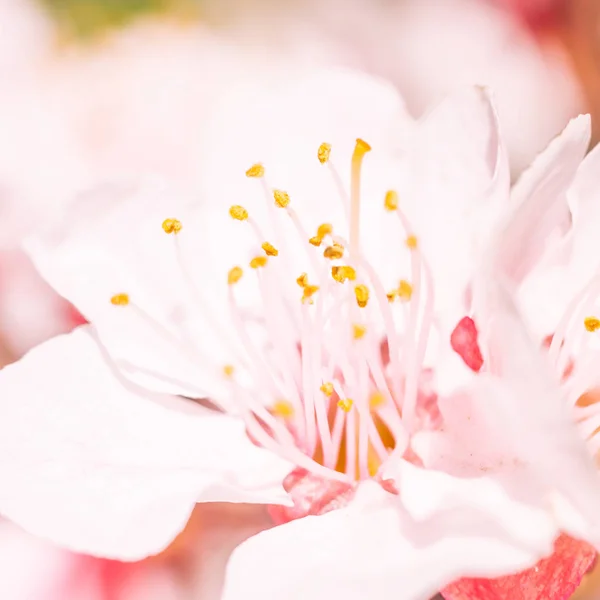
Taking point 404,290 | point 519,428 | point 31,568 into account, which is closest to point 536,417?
point 519,428

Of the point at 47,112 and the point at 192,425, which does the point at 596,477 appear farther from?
the point at 47,112

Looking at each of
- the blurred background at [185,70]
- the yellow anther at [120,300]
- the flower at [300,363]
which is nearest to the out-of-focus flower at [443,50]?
the blurred background at [185,70]

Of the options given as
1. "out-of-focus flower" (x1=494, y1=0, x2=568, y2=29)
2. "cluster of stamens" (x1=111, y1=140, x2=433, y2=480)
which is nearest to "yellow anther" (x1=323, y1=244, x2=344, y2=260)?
"cluster of stamens" (x1=111, y1=140, x2=433, y2=480)

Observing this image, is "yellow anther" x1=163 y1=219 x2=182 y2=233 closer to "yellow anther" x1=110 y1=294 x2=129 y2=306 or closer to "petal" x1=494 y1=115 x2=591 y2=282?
"yellow anther" x1=110 y1=294 x2=129 y2=306

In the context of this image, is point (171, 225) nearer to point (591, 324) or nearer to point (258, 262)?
point (258, 262)

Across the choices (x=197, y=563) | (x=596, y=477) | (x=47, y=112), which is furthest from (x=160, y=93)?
(x=596, y=477)

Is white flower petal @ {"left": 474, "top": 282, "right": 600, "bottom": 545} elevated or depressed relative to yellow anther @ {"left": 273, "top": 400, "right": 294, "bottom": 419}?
elevated
